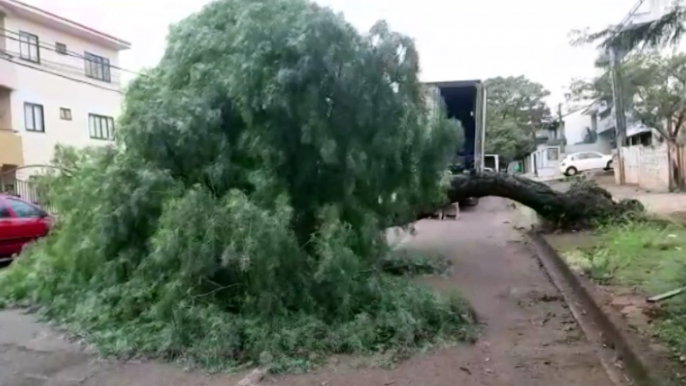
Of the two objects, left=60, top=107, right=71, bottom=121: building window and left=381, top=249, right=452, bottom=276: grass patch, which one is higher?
left=60, top=107, right=71, bottom=121: building window

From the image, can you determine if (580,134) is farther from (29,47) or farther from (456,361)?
(456,361)

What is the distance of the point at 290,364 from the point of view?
5.07 metres

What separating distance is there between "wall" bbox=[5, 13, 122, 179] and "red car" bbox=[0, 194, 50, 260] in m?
8.42

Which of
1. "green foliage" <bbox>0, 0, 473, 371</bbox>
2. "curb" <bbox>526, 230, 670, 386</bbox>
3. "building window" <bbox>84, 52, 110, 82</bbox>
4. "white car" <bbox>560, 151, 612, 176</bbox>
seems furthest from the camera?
"white car" <bbox>560, 151, 612, 176</bbox>

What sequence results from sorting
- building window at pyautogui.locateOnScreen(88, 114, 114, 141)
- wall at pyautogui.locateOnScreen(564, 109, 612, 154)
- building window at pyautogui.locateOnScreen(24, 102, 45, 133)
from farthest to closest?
wall at pyautogui.locateOnScreen(564, 109, 612, 154), building window at pyautogui.locateOnScreen(88, 114, 114, 141), building window at pyautogui.locateOnScreen(24, 102, 45, 133)

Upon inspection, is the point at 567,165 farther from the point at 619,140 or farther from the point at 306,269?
the point at 306,269

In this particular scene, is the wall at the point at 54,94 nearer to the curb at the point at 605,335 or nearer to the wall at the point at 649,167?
the curb at the point at 605,335

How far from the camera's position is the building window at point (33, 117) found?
21.8 meters

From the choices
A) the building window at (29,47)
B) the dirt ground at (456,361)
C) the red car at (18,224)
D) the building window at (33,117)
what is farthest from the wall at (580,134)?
the dirt ground at (456,361)

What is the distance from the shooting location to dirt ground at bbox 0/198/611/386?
15.8ft

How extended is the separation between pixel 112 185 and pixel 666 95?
21264 millimetres

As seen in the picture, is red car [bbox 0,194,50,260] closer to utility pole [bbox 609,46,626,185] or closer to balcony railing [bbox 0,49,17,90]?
balcony railing [bbox 0,49,17,90]

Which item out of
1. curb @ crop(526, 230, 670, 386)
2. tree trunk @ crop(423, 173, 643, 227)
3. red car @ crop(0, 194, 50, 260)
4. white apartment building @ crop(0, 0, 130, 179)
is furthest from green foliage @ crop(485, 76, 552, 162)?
curb @ crop(526, 230, 670, 386)

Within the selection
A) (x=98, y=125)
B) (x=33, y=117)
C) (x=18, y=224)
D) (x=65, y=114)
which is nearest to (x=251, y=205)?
(x=18, y=224)
